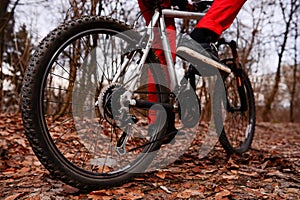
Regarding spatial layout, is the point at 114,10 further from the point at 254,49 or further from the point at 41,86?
the point at 254,49

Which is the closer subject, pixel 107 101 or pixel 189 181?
pixel 107 101

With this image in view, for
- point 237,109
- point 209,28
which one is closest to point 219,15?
point 209,28

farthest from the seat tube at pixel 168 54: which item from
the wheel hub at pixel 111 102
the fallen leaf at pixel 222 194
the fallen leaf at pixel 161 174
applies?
the fallen leaf at pixel 222 194

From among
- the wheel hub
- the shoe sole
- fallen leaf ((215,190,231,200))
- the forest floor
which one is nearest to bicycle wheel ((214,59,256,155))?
the forest floor

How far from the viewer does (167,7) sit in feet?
6.42

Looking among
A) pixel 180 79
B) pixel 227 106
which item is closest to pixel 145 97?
pixel 180 79

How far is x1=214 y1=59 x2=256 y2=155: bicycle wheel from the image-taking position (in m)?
2.28

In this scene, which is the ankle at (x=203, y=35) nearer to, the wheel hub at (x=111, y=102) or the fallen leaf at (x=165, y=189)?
the wheel hub at (x=111, y=102)

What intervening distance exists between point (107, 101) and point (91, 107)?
0.25 metres

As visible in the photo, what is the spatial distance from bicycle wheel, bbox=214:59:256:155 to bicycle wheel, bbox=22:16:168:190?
24.0 inches

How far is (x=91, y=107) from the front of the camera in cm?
168

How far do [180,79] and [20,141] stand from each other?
5.43ft

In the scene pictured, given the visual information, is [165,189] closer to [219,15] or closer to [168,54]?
[168,54]

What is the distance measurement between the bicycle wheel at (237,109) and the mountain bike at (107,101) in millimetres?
16
